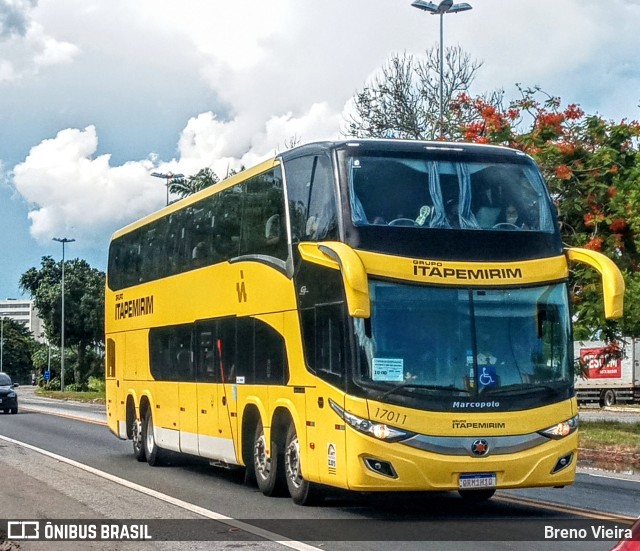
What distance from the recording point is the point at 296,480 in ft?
45.4

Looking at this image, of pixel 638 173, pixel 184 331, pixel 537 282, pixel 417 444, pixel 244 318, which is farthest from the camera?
pixel 638 173

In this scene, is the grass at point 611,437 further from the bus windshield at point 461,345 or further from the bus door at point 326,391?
the bus door at point 326,391

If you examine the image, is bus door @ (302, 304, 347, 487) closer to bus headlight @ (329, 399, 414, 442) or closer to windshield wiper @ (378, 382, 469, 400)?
bus headlight @ (329, 399, 414, 442)

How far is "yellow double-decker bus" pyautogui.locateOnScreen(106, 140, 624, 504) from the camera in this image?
12.0 metres

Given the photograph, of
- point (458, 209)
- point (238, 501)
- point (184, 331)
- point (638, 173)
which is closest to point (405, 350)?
point (458, 209)

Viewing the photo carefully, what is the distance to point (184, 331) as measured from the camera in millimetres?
18531

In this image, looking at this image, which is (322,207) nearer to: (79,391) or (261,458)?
(261,458)

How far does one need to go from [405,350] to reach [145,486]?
549cm

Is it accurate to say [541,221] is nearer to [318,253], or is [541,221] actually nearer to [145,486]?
[318,253]

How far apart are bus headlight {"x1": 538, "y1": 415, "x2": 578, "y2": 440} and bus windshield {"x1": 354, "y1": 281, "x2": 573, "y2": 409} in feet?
0.95

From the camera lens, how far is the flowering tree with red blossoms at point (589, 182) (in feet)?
83.5

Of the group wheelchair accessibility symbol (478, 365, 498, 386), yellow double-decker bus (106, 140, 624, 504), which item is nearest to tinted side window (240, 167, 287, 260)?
yellow double-decker bus (106, 140, 624, 504)

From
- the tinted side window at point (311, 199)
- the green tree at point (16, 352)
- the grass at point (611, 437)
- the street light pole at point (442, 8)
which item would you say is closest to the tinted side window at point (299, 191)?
the tinted side window at point (311, 199)

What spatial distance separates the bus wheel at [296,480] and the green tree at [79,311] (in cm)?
7457
